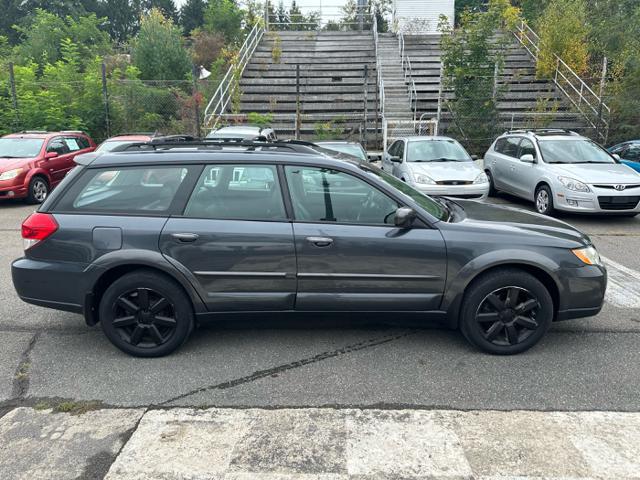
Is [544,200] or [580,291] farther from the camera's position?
[544,200]

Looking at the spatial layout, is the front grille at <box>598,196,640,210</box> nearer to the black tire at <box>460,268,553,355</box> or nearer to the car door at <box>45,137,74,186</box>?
the black tire at <box>460,268,553,355</box>

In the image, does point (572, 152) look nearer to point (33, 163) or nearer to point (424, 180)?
point (424, 180)

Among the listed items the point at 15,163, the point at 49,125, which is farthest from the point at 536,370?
the point at 49,125

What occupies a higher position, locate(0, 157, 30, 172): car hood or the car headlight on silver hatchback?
locate(0, 157, 30, 172): car hood

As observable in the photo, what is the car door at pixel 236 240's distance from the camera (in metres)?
3.92

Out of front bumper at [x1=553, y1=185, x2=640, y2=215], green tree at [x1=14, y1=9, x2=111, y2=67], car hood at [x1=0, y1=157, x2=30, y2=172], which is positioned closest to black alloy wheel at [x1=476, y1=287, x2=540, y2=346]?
front bumper at [x1=553, y1=185, x2=640, y2=215]

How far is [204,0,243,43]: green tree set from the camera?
3297 cm

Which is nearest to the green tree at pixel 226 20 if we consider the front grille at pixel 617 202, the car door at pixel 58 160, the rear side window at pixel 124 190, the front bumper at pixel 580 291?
the car door at pixel 58 160

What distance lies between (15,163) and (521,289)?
1086 cm

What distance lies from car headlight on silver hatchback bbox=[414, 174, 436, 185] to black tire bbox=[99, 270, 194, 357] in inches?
265

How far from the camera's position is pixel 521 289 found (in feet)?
13.1

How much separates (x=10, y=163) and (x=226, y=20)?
25417 millimetres

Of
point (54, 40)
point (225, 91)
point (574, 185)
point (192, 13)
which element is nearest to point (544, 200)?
point (574, 185)

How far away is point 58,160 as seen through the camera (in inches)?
470
